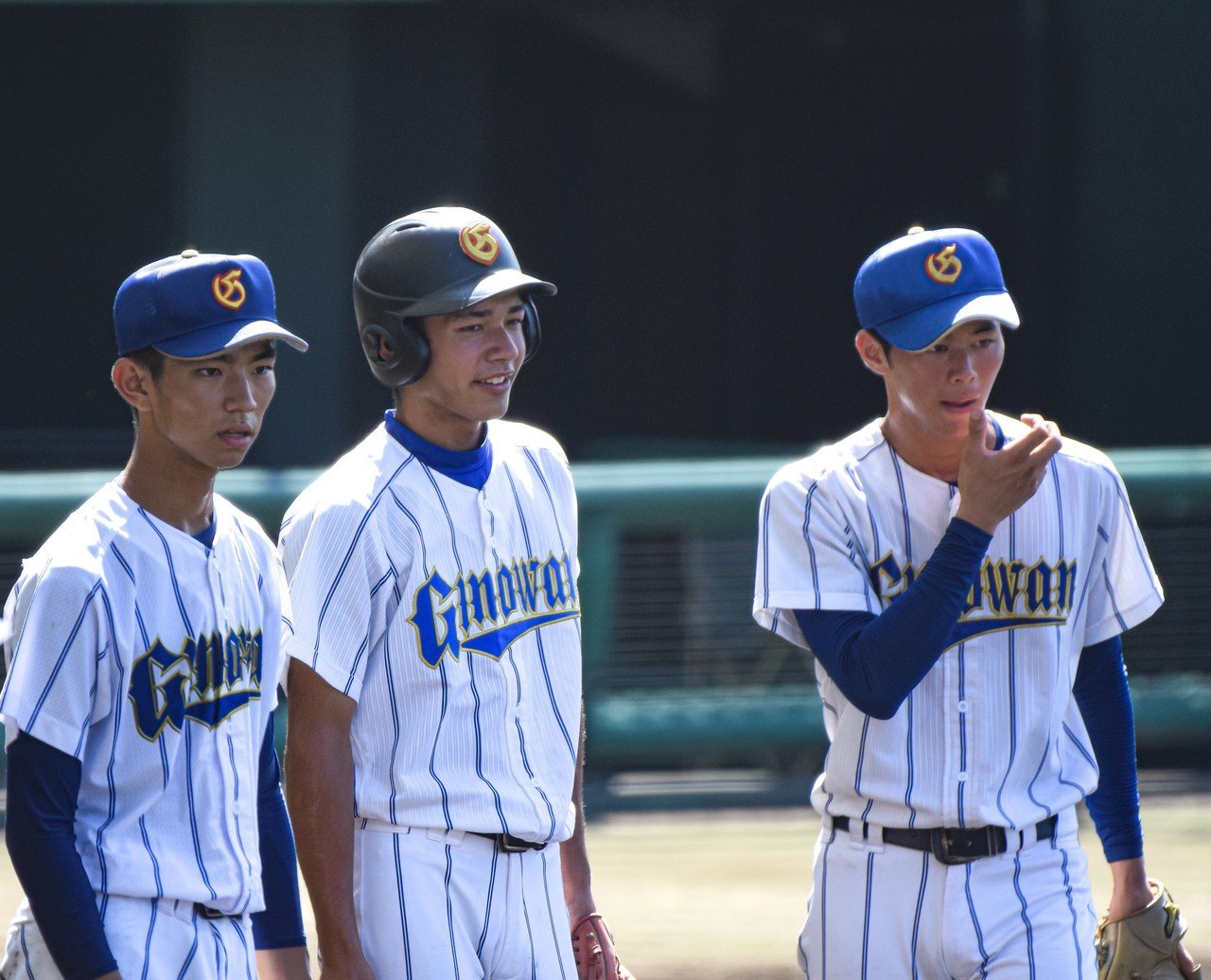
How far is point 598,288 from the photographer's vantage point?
928 cm

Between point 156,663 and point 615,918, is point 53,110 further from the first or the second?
point 156,663

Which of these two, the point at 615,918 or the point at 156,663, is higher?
the point at 156,663

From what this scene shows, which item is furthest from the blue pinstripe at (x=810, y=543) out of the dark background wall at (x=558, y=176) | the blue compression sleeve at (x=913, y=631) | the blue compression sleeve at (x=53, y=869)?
the dark background wall at (x=558, y=176)

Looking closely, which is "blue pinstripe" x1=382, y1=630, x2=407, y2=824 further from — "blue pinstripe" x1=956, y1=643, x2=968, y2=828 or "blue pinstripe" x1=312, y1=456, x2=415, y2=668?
"blue pinstripe" x1=956, y1=643, x2=968, y2=828

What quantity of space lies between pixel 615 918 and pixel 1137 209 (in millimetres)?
3963

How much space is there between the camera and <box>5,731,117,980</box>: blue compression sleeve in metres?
2.41

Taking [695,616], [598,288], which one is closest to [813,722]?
[695,616]

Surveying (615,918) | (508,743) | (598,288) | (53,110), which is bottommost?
(615,918)

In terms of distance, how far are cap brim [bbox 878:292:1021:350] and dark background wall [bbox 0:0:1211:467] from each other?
5.10 metres

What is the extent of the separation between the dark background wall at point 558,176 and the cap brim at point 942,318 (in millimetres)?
5101

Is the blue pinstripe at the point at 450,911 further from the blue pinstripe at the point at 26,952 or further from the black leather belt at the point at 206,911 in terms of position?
the blue pinstripe at the point at 26,952

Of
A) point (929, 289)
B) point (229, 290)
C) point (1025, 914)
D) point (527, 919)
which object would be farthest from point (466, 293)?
point (1025, 914)

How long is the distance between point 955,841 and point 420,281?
1212 mm

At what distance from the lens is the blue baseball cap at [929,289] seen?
3014mm
